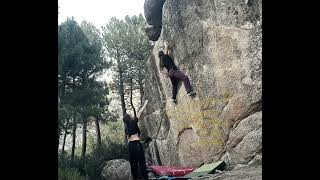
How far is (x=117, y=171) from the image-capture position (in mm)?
16438

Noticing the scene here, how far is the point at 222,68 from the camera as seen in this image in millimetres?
11938

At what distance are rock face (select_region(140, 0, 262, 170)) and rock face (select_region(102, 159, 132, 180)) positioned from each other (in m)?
1.67

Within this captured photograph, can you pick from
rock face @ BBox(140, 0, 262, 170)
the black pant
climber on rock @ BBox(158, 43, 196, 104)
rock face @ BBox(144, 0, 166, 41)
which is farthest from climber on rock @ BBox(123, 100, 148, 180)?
rock face @ BBox(144, 0, 166, 41)

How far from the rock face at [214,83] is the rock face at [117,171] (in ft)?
5.49

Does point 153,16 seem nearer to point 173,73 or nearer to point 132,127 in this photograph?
point 173,73

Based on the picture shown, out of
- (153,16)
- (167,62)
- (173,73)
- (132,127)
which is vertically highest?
(153,16)

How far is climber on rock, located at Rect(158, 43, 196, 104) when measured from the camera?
44.8 ft

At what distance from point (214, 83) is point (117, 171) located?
6.39m

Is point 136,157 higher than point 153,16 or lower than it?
lower

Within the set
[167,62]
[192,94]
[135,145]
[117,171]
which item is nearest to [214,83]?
[192,94]

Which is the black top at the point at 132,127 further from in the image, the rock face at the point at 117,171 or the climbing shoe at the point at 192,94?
the rock face at the point at 117,171

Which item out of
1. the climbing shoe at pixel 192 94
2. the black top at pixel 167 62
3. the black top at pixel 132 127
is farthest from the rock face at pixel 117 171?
the black top at pixel 132 127

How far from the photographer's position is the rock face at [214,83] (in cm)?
1105
